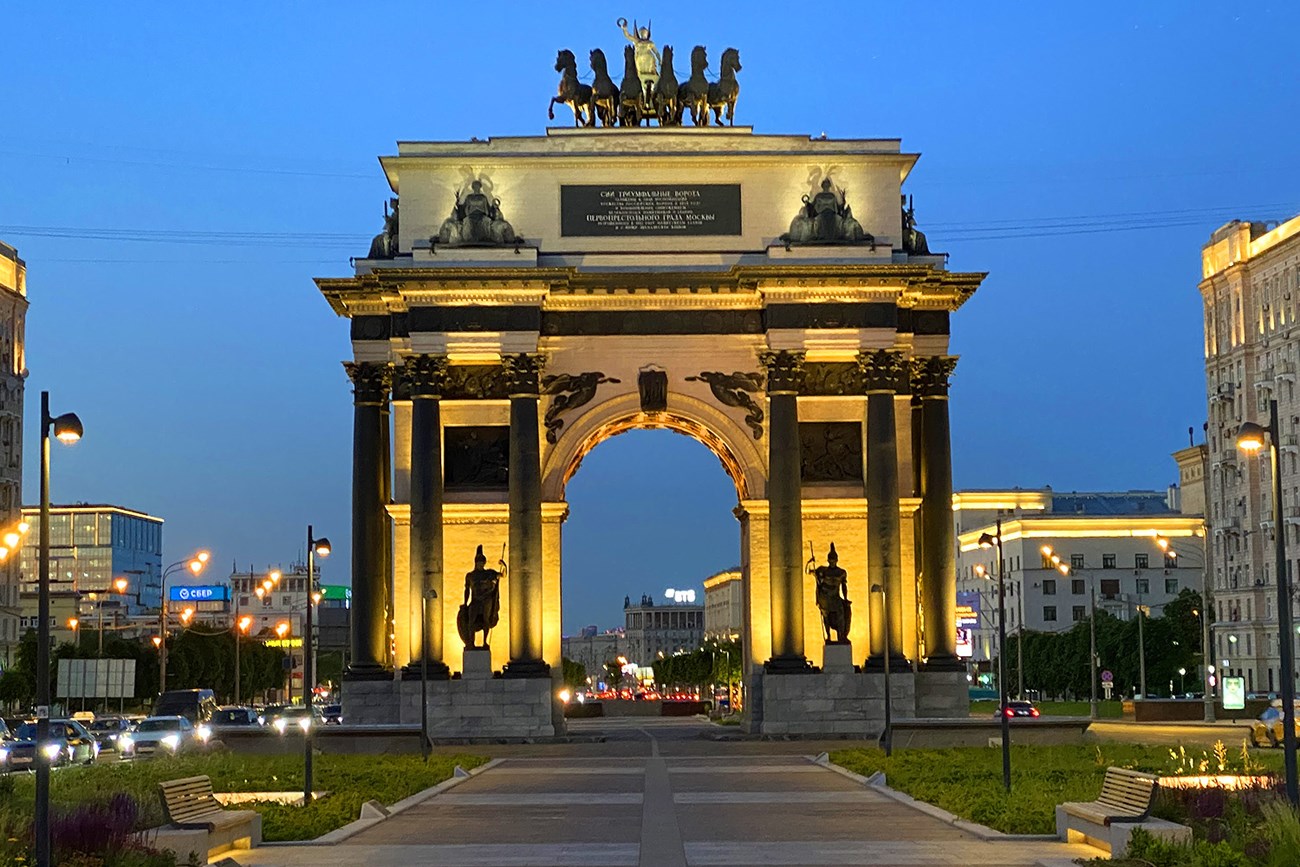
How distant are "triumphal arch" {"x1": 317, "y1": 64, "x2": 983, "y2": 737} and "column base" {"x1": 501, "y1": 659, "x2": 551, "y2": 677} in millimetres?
62

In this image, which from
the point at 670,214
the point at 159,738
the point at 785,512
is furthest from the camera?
the point at 670,214

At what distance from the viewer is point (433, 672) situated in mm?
63156

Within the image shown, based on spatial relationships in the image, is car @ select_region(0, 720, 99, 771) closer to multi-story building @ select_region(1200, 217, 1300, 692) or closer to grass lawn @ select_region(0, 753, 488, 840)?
grass lawn @ select_region(0, 753, 488, 840)

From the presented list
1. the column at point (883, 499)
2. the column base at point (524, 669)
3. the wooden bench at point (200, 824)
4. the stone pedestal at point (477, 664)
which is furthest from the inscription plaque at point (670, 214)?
the wooden bench at point (200, 824)

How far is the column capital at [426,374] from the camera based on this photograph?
211ft

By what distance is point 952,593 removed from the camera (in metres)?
66.1

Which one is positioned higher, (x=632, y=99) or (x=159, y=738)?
(x=632, y=99)

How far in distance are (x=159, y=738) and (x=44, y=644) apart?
130 ft

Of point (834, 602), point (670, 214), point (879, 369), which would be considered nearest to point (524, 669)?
point (834, 602)

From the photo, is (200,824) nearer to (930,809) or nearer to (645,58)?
(930,809)

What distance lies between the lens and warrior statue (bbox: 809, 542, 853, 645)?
64.2m

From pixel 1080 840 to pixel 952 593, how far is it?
3750 centimetres

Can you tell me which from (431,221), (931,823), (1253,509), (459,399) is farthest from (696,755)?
(1253,509)

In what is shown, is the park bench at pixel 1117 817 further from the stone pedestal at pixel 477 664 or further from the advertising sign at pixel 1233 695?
the advertising sign at pixel 1233 695
